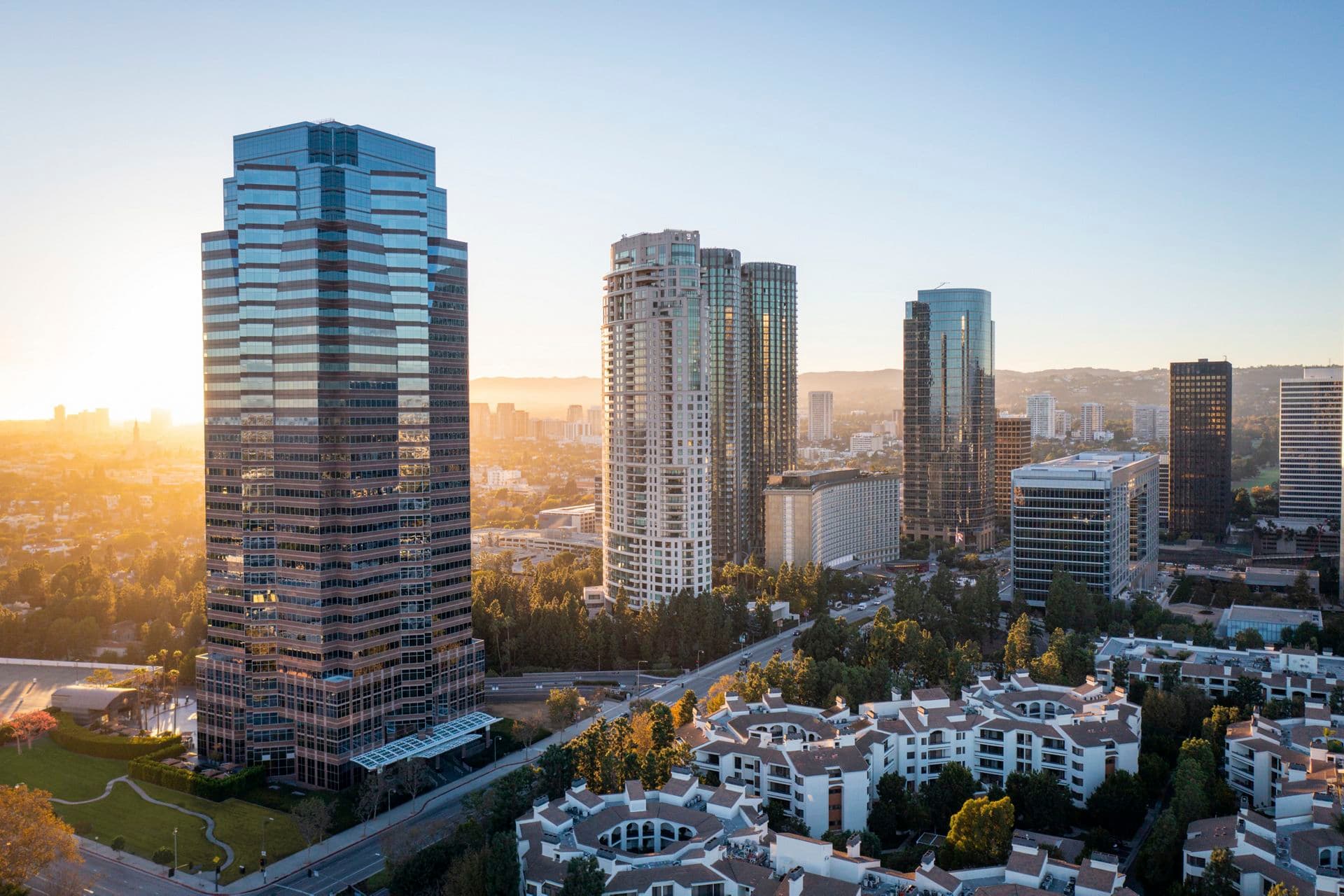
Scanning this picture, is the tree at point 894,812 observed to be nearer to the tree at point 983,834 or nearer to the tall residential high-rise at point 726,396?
the tree at point 983,834

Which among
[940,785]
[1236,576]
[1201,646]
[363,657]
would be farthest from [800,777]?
[1236,576]

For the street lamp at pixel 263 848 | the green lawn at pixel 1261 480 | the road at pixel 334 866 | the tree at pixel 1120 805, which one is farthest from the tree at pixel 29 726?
the green lawn at pixel 1261 480

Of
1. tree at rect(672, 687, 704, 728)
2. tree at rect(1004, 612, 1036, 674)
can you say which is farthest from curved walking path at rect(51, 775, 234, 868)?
tree at rect(1004, 612, 1036, 674)

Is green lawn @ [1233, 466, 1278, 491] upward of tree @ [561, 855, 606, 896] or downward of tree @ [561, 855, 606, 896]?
upward

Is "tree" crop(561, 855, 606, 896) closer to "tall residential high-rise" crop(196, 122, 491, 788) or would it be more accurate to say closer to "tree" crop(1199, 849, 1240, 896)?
"tall residential high-rise" crop(196, 122, 491, 788)

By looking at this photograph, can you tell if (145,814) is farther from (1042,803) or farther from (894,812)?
(1042,803)

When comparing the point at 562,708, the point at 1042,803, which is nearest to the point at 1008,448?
the point at 562,708
